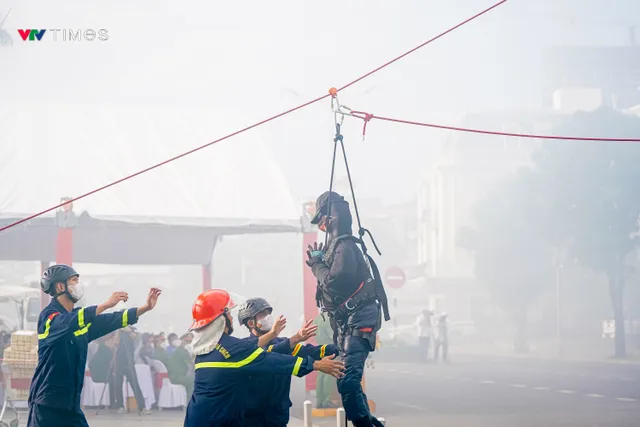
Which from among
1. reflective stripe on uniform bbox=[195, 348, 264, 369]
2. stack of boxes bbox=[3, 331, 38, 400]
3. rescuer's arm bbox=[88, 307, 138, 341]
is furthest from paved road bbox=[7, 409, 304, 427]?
reflective stripe on uniform bbox=[195, 348, 264, 369]

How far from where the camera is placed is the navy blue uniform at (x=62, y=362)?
809 cm

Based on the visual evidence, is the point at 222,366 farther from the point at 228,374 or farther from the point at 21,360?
the point at 21,360

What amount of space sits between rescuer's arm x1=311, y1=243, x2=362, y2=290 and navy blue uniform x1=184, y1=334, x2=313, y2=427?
1.95 m

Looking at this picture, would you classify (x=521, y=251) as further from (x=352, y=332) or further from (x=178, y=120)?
(x=352, y=332)

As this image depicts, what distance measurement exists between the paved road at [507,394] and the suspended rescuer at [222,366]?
7893 mm

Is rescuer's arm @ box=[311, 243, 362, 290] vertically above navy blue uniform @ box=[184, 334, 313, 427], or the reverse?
rescuer's arm @ box=[311, 243, 362, 290]

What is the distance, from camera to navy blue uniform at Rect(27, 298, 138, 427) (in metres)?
8.09

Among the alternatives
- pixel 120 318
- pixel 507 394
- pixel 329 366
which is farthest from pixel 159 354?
pixel 329 366

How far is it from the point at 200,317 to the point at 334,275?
6.92ft

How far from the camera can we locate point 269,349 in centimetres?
792

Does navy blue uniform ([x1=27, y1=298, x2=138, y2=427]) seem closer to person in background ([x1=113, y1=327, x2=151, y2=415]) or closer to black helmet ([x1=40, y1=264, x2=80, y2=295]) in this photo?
black helmet ([x1=40, y1=264, x2=80, y2=295])

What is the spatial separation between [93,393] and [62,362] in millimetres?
9168

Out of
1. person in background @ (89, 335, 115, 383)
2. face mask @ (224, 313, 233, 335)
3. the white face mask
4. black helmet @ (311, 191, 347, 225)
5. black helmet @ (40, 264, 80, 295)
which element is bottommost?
person in background @ (89, 335, 115, 383)

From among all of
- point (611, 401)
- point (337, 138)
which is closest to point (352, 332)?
point (337, 138)
